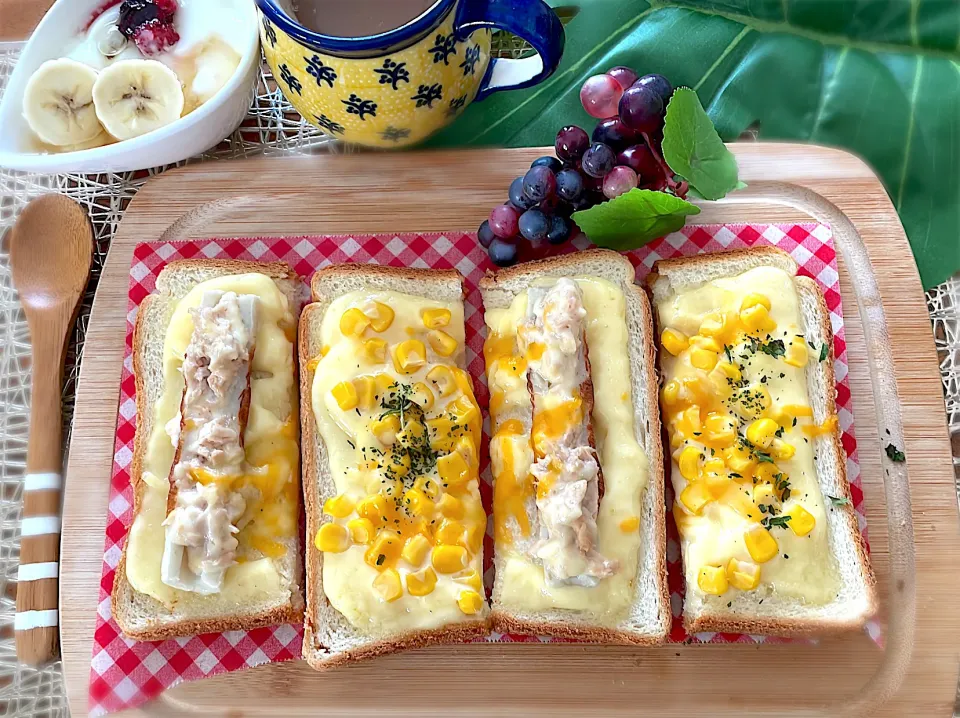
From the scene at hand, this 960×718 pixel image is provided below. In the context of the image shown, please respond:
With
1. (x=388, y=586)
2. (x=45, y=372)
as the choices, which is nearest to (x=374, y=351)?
(x=388, y=586)

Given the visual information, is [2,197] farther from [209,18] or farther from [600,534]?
[600,534]

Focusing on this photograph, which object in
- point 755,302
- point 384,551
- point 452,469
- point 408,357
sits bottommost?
point 384,551

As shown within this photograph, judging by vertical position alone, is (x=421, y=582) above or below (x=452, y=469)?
below

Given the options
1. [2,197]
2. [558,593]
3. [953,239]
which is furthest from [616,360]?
[2,197]

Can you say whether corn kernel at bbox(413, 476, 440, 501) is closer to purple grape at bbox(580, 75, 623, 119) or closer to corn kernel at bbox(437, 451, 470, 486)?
corn kernel at bbox(437, 451, 470, 486)

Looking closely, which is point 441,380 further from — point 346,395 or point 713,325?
point 713,325

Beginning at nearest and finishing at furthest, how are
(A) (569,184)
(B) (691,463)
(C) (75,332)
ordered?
(B) (691,463) < (A) (569,184) < (C) (75,332)

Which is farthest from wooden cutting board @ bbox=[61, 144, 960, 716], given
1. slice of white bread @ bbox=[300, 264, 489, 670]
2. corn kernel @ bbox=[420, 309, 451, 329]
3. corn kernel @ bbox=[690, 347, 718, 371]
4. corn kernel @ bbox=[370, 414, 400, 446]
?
corn kernel @ bbox=[370, 414, 400, 446]
